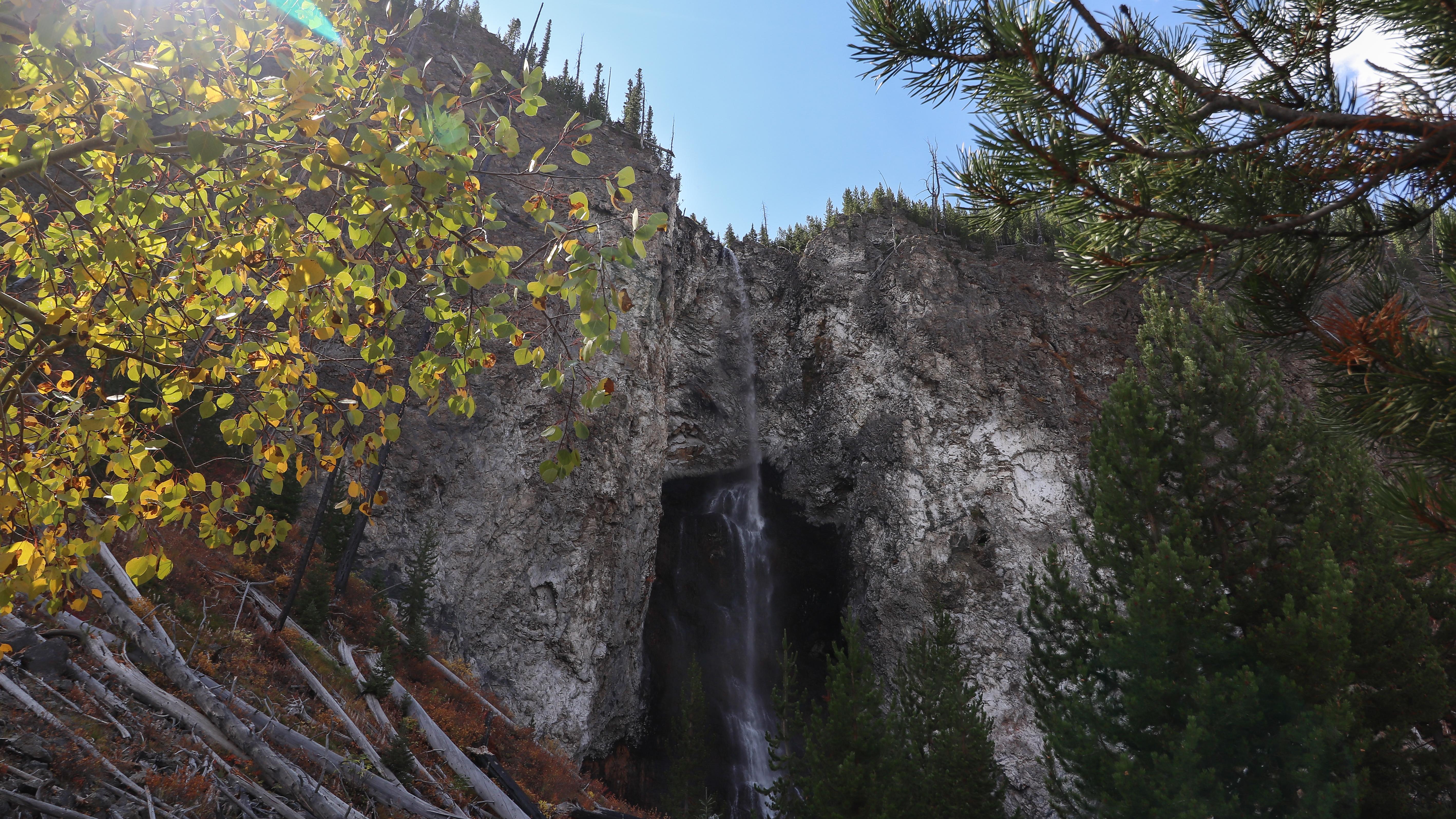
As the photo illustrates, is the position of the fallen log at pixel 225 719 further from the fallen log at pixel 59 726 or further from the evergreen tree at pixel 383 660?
the evergreen tree at pixel 383 660

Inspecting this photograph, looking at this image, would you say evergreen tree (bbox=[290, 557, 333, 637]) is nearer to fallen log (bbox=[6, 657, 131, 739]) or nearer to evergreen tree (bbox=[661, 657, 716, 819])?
fallen log (bbox=[6, 657, 131, 739])

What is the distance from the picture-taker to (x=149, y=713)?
6.40 meters

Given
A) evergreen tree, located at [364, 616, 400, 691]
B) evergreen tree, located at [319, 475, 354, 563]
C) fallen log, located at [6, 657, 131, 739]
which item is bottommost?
fallen log, located at [6, 657, 131, 739]

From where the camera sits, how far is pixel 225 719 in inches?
264

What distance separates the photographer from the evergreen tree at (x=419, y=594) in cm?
1555

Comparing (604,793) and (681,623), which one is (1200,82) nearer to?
(604,793)

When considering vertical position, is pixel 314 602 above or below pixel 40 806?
above

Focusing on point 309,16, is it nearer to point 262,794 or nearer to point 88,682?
point 262,794

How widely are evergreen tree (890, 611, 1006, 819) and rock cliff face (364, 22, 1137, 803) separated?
7703mm

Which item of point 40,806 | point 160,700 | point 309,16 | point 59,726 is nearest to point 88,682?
point 160,700

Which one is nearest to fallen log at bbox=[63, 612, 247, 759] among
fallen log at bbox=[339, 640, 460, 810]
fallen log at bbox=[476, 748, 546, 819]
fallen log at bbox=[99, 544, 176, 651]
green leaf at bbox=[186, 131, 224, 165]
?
fallen log at bbox=[99, 544, 176, 651]

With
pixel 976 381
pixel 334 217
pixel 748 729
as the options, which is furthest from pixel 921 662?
pixel 334 217

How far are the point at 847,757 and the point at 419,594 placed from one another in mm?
10795

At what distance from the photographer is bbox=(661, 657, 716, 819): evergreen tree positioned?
68.6 ft
